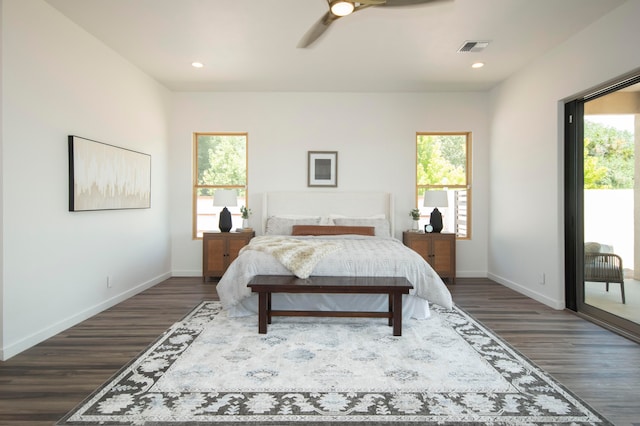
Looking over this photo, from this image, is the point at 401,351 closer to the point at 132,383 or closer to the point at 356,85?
the point at 132,383

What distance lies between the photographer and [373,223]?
5.46m

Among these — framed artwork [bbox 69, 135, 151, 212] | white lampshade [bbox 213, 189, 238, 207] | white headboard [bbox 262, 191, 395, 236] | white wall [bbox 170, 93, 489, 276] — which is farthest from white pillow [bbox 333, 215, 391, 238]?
framed artwork [bbox 69, 135, 151, 212]

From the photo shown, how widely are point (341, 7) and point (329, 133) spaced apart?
338 centimetres

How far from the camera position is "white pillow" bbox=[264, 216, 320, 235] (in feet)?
17.9

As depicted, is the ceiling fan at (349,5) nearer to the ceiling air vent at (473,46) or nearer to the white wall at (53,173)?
the ceiling air vent at (473,46)

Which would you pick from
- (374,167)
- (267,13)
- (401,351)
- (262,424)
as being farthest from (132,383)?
(374,167)

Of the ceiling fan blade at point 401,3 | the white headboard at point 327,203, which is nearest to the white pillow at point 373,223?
the white headboard at point 327,203

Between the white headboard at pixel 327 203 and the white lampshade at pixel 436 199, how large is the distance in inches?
23.3

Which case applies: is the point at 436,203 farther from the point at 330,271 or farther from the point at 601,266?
the point at 330,271

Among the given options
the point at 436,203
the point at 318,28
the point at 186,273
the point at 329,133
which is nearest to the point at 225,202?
the point at 186,273

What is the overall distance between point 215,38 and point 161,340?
298 centimetres

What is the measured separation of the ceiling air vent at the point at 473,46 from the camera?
3.99 m

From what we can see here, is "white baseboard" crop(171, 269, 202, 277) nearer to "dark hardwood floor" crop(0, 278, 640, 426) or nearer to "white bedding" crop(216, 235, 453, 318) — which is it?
"dark hardwood floor" crop(0, 278, 640, 426)

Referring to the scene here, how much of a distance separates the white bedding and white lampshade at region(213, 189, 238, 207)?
1.79 meters
